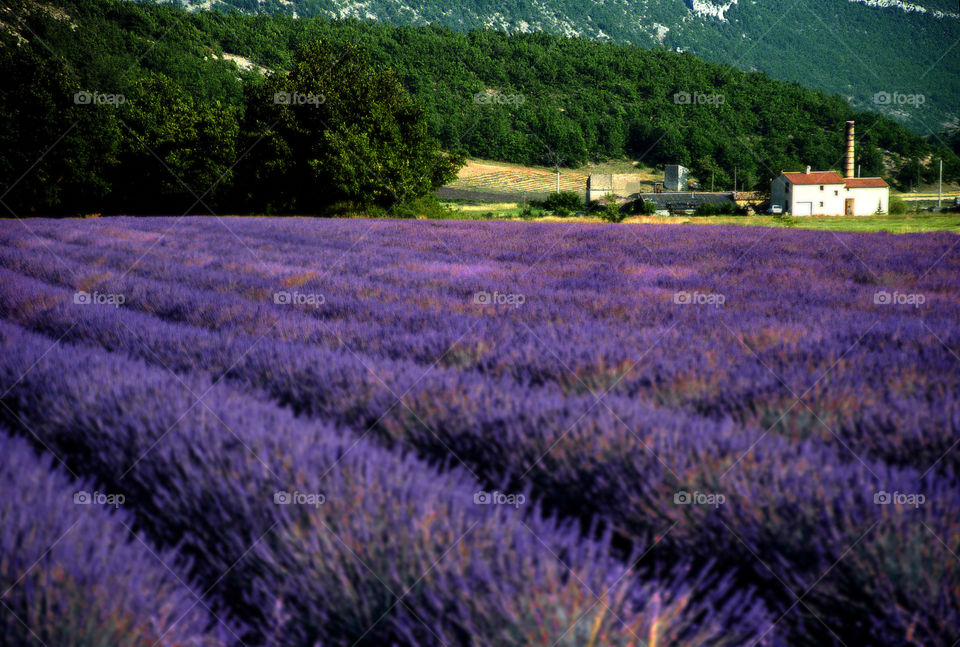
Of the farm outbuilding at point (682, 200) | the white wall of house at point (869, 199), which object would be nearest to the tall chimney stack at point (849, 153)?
the white wall of house at point (869, 199)

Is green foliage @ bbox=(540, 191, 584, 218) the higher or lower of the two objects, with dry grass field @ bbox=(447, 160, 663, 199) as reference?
lower

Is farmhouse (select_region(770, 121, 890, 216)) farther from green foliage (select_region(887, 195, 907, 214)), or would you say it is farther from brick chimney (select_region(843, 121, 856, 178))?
brick chimney (select_region(843, 121, 856, 178))

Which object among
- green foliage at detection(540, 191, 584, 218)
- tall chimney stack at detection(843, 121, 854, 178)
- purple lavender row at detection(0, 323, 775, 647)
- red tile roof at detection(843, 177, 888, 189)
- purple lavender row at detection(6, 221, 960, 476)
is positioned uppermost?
tall chimney stack at detection(843, 121, 854, 178)

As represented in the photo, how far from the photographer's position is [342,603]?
1320 millimetres

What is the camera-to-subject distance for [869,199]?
5434 centimetres

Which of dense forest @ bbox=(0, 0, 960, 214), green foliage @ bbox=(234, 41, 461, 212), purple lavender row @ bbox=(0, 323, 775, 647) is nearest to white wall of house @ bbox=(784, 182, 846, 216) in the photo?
dense forest @ bbox=(0, 0, 960, 214)

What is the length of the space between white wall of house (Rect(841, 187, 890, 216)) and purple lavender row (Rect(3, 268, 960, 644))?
204ft

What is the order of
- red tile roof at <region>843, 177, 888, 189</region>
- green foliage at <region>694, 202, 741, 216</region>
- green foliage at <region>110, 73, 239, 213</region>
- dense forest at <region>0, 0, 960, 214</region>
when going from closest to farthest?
dense forest at <region>0, 0, 960, 214</region>, green foliage at <region>110, 73, 239, 213</region>, green foliage at <region>694, 202, 741, 216</region>, red tile roof at <region>843, 177, 888, 189</region>

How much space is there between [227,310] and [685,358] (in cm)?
332

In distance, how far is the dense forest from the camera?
31.7 metres

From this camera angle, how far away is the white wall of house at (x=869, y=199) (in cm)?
5397

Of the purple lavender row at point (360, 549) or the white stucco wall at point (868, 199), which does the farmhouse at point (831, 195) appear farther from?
the purple lavender row at point (360, 549)

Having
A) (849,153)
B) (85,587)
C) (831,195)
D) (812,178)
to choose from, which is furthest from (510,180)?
(85,587)

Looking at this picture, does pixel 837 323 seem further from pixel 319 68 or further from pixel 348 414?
pixel 319 68
